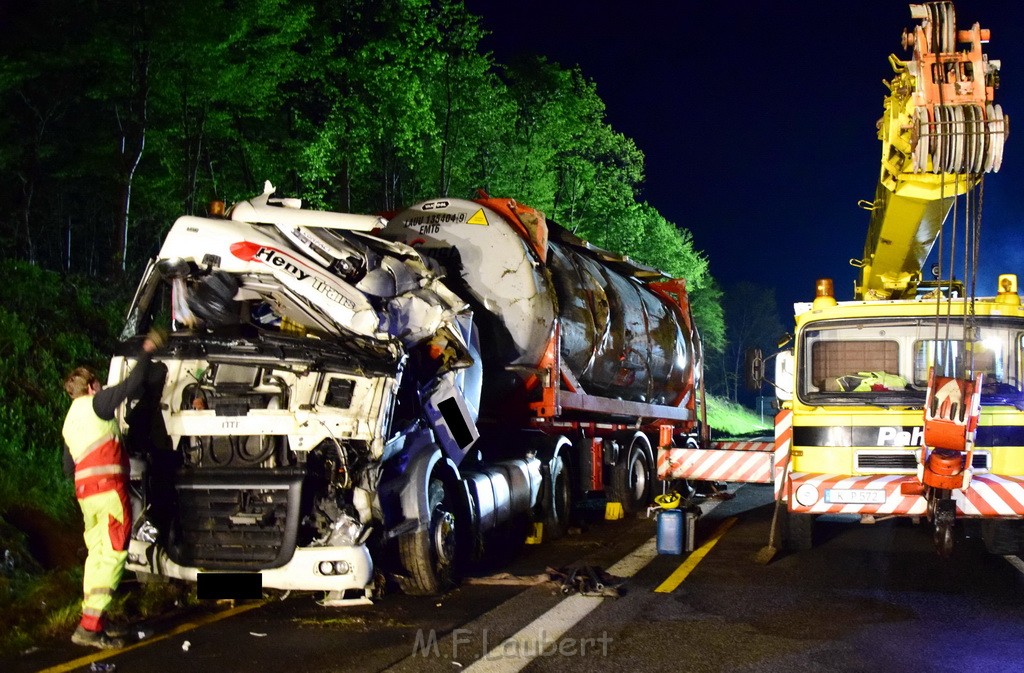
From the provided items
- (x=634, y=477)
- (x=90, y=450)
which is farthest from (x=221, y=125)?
(x=90, y=450)

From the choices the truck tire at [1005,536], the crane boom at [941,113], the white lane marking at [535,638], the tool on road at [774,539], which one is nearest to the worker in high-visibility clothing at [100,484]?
the white lane marking at [535,638]

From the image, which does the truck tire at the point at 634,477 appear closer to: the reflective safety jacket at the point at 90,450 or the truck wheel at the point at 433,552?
the truck wheel at the point at 433,552

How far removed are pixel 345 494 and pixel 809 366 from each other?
14.7ft

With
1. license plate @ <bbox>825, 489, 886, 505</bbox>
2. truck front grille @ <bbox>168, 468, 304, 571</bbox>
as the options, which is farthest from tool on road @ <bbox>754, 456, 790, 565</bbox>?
truck front grille @ <bbox>168, 468, 304, 571</bbox>

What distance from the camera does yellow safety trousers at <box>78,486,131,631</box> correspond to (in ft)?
20.1

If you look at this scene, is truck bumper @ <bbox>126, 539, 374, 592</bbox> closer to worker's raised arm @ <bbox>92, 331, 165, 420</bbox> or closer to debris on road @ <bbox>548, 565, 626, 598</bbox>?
worker's raised arm @ <bbox>92, 331, 165, 420</bbox>

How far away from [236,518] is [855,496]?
4873 mm

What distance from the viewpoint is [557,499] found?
11.2 m

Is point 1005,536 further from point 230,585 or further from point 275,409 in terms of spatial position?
point 230,585

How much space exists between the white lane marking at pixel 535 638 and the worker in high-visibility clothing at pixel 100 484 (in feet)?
7.69

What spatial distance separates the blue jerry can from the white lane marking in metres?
2.13

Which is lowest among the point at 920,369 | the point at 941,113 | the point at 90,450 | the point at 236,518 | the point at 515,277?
the point at 236,518

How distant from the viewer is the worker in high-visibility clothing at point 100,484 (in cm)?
616

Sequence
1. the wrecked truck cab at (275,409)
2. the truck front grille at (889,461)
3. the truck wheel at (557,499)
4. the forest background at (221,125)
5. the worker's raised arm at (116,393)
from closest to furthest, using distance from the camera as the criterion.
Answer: the worker's raised arm at (116,393), the wrecked truck cab at (275,409), the truck front grille at (889,461), the truck wheel at (557,499), the forest background at (221,125)
